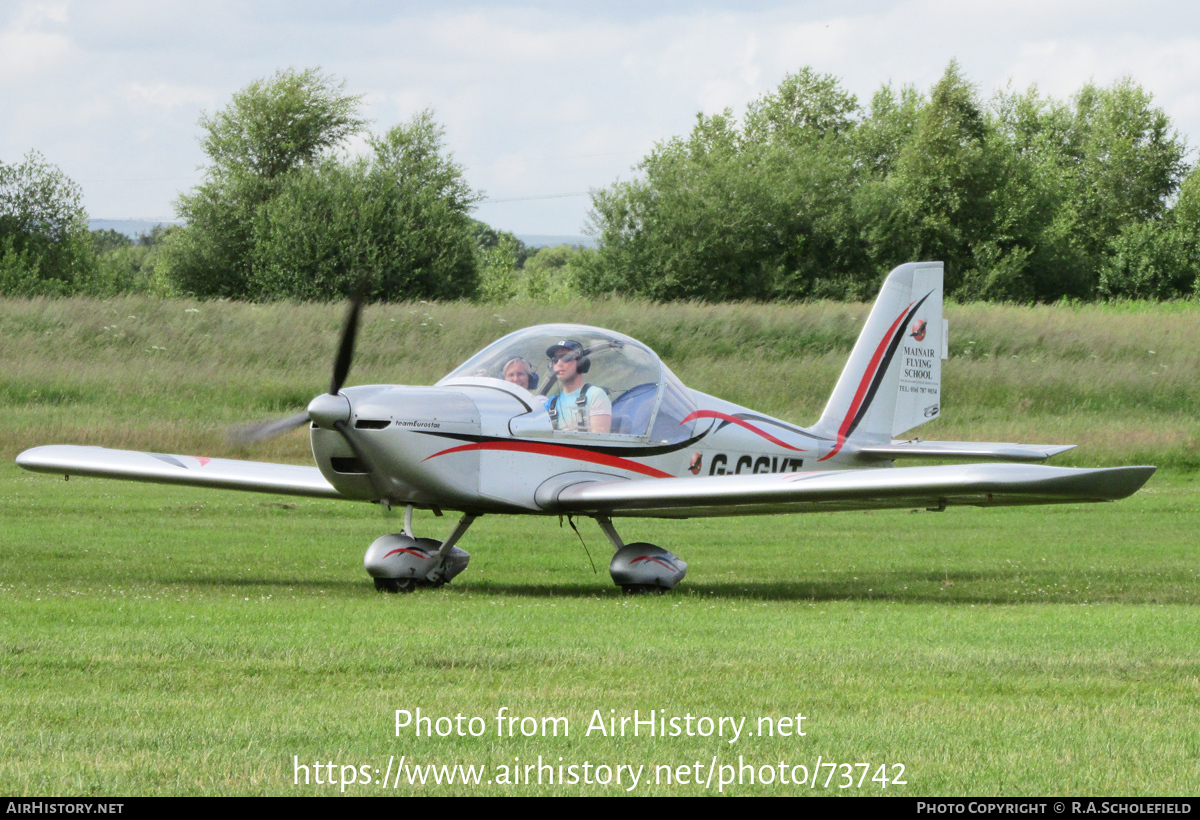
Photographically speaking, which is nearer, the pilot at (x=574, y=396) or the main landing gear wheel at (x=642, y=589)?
the main landing gear wheel at (x=642, y=589)

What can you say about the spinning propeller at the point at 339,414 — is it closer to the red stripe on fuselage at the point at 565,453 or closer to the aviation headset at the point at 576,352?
the red stripe on fuselage at the point at 565,453

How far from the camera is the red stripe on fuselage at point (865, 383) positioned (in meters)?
13.8


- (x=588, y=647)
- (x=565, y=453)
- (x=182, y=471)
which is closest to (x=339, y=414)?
(x=565, y=453)

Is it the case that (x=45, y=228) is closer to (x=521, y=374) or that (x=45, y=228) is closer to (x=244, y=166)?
(x=244, y=166)

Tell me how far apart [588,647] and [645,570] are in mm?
3754

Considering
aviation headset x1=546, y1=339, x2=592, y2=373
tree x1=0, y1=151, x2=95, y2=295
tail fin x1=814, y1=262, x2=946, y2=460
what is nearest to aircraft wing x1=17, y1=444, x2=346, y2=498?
aviation headset x1=546, y1=339, x2=592, y2=373

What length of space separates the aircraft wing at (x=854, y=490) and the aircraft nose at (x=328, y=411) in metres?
2.04

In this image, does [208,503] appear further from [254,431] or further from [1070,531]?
[1070,531]

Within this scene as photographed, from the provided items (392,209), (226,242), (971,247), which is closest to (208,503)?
(392,209)

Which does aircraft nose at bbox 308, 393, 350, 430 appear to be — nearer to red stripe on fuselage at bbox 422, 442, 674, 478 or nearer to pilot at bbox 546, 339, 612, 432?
red stripe on fuselage at bbox 422, 442, 674, 478

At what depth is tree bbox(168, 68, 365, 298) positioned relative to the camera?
183 feet

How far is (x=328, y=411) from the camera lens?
390 inches

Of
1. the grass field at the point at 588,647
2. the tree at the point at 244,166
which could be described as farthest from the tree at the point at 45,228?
the grass field at the point at 588,647
